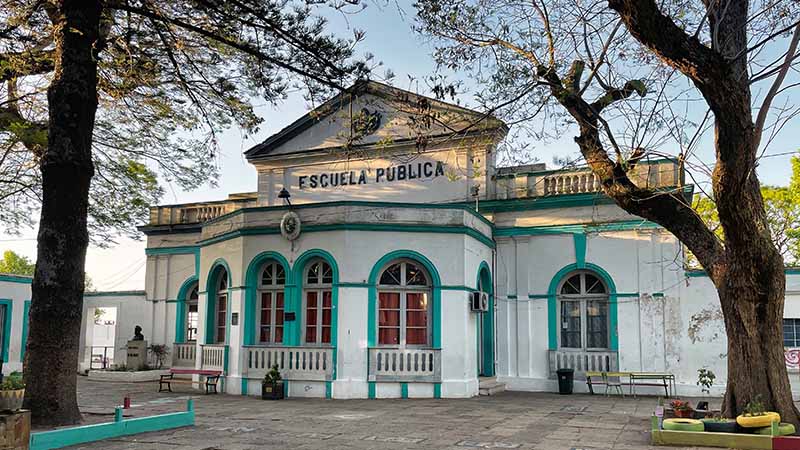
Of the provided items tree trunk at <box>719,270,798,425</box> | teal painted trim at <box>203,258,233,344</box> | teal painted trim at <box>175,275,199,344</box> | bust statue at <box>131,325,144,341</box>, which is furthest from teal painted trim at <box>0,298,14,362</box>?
tree trunk at <box>719,270,798,425</box>

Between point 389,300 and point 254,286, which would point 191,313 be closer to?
point 254,286

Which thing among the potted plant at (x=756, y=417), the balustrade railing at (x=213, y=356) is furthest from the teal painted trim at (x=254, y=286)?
the potted plant at (x=756, y=417)

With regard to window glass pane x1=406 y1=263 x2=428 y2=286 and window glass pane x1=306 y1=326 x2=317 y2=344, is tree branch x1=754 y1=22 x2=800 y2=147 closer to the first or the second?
window glass pane x1=406 y1=263 x2=428 y2=286

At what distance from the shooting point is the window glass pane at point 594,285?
16312mm

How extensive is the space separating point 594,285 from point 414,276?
14.5 ft

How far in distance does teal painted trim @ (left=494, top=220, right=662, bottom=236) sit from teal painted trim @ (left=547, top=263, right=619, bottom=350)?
0.81m

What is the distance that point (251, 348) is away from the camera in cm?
1466

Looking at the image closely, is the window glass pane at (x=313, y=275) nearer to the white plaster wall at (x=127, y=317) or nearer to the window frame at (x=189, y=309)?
the window frame at (x=189, y=309)

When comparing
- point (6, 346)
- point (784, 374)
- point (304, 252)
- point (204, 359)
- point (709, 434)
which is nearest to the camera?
point (709, 434)

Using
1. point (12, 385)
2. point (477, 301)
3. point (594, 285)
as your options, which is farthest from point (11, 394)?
point (594, 285)

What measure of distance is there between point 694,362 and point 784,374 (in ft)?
19.7

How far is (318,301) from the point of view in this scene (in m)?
14.6

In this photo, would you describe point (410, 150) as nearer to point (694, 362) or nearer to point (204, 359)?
point (204, 359)

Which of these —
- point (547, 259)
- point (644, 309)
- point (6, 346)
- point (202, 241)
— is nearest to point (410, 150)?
point (547, 259)
